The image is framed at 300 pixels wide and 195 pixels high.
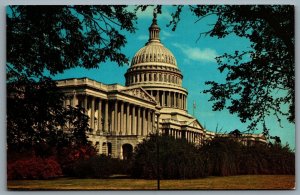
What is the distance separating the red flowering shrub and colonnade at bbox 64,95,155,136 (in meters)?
1.48

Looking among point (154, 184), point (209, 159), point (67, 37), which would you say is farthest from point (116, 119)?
point (67, 37)

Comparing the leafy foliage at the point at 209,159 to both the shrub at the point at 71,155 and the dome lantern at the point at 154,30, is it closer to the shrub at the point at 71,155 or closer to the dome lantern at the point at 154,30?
the shrub at the point at 71,155

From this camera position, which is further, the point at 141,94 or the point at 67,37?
the point at 141,94

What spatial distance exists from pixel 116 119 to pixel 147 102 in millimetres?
1344

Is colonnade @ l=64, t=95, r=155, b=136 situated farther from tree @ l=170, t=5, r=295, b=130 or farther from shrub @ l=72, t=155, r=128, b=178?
tree @ l=170, t=5, r=295, b=130

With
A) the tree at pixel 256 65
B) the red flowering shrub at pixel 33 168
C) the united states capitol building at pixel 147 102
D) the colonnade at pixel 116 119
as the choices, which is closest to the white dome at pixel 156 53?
the united states capitol building at pixel 147 102

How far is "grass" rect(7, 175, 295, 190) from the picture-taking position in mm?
7316

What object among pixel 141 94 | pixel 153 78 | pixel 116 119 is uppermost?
pixel 153 78

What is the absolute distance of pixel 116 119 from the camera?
11812 mm

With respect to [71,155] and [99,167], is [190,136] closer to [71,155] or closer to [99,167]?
[99,167]

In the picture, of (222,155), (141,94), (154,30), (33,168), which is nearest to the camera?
Result: (33,168)

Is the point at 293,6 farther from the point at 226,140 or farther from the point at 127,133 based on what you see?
the point at 127,133

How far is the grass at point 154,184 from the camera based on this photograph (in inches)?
288

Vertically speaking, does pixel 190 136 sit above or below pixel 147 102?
below
